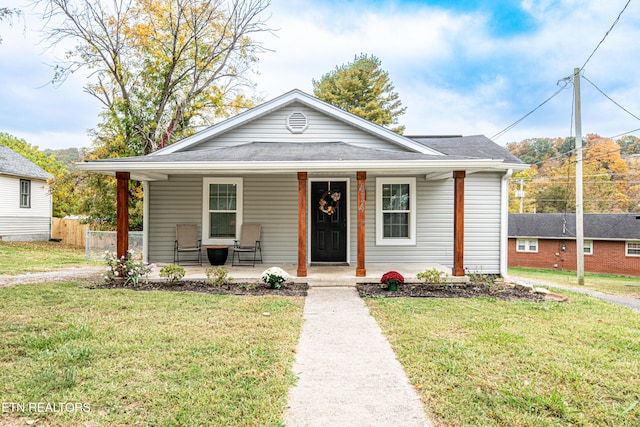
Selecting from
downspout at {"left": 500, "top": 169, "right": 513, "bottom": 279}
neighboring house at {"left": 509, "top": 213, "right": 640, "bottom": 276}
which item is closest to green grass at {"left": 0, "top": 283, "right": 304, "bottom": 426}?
downspout at {"left": 500, "top": 169, "right": 513, "bottom": 279}

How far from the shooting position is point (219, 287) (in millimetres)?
6477

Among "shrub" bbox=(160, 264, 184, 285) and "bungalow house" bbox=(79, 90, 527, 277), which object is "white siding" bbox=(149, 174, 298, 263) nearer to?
"bungalow house" bbox=(79, 90, 527, 277)

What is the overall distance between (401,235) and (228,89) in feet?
38.8

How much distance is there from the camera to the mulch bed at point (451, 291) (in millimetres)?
6090

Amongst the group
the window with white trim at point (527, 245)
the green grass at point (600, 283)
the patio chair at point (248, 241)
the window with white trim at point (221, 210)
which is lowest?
the green grass at point (600, 283)

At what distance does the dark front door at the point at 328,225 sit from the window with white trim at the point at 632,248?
22567mm

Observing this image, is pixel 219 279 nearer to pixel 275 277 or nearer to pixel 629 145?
pixel 275 277

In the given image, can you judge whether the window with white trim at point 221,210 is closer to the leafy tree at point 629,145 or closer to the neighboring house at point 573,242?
the neighboring house at point 573,242

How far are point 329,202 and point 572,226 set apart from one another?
73.4 ft

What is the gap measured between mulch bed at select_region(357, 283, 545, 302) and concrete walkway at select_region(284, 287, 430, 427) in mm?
1658

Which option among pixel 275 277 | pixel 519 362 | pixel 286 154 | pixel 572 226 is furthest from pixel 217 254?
pixel 572 226

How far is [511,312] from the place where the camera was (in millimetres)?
5066

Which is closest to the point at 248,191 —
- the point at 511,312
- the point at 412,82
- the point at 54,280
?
the point at 54,280

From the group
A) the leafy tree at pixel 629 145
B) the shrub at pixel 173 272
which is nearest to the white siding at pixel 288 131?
the shrub at pixel 173 272
